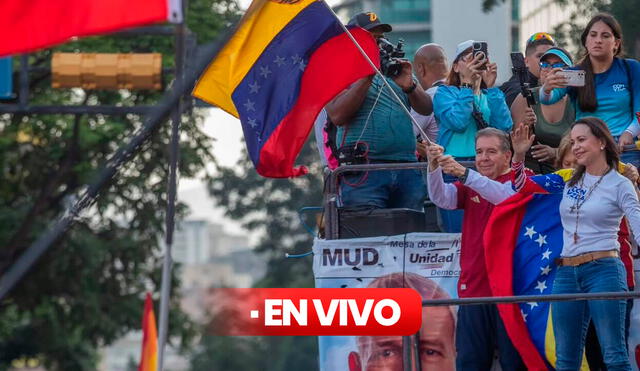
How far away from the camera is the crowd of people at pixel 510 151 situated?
358 inches

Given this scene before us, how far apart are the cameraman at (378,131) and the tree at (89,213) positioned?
17436 millimetres

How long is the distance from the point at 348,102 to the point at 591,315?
2.46 meters

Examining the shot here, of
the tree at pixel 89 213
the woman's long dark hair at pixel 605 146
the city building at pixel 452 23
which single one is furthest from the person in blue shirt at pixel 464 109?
the city building at pixel 452 23

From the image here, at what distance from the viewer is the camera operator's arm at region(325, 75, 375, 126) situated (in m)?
10.9

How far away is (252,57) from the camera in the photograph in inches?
421

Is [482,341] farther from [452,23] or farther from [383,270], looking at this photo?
[452,23]

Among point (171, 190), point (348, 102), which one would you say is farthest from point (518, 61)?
point (171, 190)

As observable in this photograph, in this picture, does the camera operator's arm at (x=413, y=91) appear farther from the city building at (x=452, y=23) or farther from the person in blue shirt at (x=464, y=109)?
the city building at (x=452, y=23)

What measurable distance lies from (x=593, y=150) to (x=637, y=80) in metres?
1.56

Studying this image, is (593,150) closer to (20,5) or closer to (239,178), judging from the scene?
(20,5)

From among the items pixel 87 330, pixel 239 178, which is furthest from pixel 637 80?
pixel 239 178

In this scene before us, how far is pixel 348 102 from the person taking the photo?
1089cm

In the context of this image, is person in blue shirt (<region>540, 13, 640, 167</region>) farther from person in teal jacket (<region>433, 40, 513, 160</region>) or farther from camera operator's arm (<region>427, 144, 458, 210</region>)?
camera operator's arm (<region>427, 144, 458, 210</region>)

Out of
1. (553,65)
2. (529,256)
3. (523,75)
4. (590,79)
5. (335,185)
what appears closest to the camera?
(529,256)
